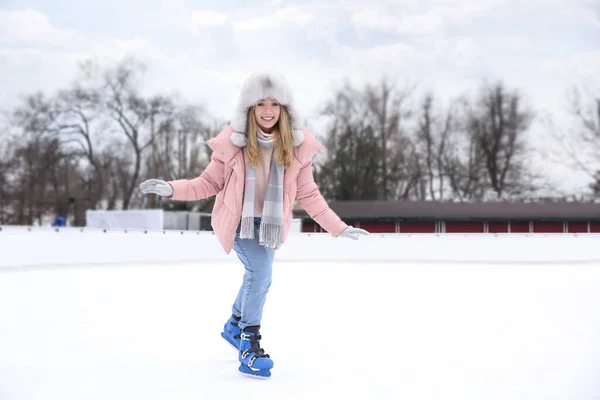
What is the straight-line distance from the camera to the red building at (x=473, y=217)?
21984 millimetres

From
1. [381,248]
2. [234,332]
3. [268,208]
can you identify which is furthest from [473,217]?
[268,208]

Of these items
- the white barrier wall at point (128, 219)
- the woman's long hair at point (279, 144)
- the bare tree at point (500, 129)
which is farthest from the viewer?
the bare tree at point (500, 129)

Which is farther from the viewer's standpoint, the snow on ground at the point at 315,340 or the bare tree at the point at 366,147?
the bare tree at the point at 366,147

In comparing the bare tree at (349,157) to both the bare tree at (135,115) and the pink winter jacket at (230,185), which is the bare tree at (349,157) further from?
the pink winter jacket at (230,185)

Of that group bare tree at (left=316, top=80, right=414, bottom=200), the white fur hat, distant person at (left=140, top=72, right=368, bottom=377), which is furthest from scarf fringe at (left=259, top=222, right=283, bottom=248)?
bare tree at (left=316, top=80, right=414, bottom=200)

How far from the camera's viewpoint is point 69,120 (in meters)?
33.4

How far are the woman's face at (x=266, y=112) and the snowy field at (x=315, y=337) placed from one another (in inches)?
51.0

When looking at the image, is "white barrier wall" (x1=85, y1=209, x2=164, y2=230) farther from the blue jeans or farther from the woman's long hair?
the woman's long hair

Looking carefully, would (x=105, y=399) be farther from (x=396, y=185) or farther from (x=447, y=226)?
(x=396, y=185)

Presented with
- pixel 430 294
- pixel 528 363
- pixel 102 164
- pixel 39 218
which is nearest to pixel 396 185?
pixel 102 164

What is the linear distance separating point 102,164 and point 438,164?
1531cm

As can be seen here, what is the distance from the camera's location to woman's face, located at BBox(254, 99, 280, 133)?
12.3ft

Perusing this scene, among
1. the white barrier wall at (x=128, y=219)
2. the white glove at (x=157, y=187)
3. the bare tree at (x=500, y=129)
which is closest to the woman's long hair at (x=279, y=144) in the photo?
the white glove at (x=157, y=187)

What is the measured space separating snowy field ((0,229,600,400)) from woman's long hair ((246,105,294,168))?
1.09 metres
